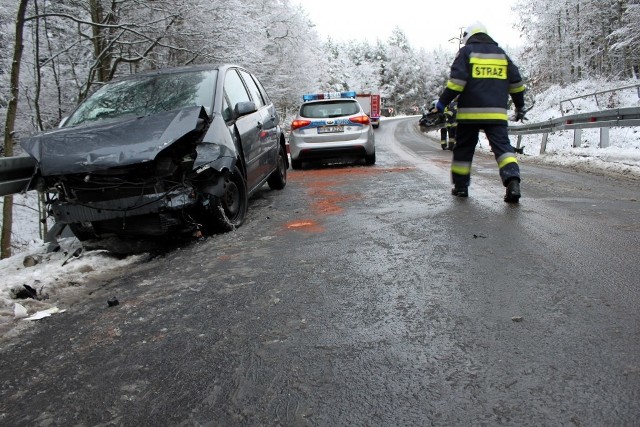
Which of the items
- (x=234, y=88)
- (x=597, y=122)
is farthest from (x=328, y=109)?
(x=597, y=122)

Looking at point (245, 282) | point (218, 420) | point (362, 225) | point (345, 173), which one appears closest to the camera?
point (218, 420)

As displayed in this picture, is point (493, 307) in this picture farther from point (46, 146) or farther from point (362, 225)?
point (46, 146)

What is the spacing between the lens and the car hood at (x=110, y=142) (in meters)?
3.60

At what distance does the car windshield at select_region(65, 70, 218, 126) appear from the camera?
15.5 feet

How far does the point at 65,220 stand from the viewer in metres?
3.78

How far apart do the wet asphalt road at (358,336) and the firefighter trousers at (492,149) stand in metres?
1.09

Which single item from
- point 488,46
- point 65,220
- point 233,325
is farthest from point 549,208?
point 65,220

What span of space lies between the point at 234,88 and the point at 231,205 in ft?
5.55

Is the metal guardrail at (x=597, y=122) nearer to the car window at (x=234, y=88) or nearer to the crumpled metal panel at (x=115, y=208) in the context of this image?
the car window at (x=234, y=88)

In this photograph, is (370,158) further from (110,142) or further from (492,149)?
(110,142)

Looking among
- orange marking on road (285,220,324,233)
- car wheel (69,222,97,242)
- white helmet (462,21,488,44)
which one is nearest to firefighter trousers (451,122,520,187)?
white helmet (462,21,488,44)

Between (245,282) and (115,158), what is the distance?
4.99 ft

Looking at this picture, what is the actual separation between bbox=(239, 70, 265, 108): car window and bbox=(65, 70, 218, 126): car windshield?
3.60ft

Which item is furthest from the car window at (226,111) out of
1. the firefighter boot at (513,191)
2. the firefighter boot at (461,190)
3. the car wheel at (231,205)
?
the firefighter boot at (513,191)
